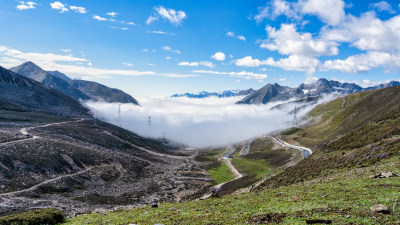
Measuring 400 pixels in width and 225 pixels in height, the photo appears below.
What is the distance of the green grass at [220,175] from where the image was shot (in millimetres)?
120519

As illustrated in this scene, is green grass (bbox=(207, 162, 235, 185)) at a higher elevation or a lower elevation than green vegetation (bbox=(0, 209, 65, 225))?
lower

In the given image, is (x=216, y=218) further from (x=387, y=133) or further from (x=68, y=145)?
(x=68, y=145)

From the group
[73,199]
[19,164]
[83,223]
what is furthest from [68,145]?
[83,223]

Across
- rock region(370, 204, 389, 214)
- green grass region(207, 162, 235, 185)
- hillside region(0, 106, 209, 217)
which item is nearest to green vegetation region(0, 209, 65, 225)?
hillside region(0, 106, 209, 217)

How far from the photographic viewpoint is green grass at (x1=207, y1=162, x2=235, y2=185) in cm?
12052

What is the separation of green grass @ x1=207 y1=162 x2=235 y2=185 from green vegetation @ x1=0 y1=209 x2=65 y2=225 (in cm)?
9092

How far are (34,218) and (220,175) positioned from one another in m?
111

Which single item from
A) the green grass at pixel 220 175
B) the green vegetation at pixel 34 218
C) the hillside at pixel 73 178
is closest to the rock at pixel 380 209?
the green vegetation at pixel 34 218

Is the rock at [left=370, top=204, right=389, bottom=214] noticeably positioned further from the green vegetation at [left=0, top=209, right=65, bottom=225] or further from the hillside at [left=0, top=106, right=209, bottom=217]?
the hillside at [left=0, top=106, right=209, bottom=217]

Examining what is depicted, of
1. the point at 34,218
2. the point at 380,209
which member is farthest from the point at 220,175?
the point at 380,209

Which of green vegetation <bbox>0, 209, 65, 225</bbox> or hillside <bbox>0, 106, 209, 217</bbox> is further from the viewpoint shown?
hillside <bbox>0, 106, 209, 217</bbox>

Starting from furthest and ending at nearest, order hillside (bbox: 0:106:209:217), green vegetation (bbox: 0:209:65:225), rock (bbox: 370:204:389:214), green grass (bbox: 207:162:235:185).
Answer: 1. green grass (bbox: 207:162:235:185)
2. hillside (bbox: 0:106:209:217)
3. green vegetation (bbox: 0:209:65:225)
4. rock (bbox: 370:204:389:214)

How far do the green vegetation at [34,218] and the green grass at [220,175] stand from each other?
90.9 metres

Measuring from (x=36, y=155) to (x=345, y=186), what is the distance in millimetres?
99418
